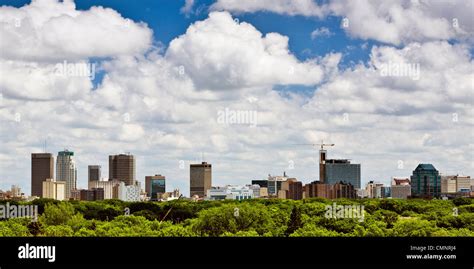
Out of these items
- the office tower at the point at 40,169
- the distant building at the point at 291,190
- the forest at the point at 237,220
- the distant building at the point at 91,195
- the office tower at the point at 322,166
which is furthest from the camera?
the distant building at the point at 291,190

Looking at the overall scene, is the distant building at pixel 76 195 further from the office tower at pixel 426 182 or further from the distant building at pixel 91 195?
the office tower at pixel 426 182

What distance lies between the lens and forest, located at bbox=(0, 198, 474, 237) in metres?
42.3

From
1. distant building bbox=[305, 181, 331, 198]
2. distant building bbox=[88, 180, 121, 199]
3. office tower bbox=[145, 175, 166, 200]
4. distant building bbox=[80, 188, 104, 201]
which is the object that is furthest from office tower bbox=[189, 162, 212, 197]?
distant building bbox=[305, 181, 331, 198]

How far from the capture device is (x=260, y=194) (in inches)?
2256

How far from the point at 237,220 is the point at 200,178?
33.0 ft

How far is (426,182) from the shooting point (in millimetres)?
56344

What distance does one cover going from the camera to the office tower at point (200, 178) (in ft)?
109

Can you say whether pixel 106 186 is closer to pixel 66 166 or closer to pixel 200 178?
pixel 66 166

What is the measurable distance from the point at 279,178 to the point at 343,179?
7.42 metres
